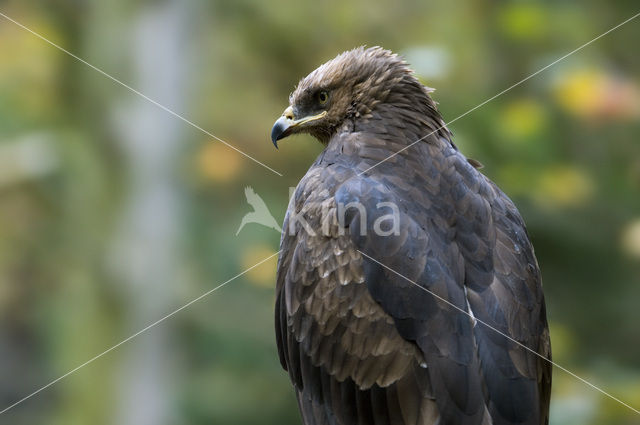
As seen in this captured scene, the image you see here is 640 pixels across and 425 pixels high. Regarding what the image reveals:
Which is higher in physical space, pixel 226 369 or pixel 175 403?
pixel 226 369

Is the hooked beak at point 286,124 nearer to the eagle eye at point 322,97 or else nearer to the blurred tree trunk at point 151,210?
the eagle eye at point 322,97

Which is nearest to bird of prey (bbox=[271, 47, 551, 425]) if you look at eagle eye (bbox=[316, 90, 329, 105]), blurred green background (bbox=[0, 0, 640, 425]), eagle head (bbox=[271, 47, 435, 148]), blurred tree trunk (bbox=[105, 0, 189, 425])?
eagle head (bbox=[271, 47, 435, 148])

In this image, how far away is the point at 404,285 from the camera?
132 inches

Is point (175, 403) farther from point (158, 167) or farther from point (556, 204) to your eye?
point (556, 204)

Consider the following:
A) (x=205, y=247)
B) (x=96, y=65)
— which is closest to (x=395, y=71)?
(x=205, y=247)

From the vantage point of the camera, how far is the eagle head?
4.04 meters

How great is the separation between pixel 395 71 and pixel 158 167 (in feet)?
17.5

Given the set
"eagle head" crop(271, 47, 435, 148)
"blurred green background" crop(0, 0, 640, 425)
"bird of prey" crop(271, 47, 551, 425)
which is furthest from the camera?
"blurred green background" crop(0, 0, 640, 425)

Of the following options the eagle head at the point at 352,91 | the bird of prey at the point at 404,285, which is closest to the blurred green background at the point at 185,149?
the eagle head at the point at 352,91

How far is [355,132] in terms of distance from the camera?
13.0 feet

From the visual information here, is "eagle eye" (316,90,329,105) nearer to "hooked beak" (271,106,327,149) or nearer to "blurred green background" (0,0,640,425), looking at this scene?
"hooked beak" (271,106,327,149)

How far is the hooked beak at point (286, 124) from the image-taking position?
13.7ft

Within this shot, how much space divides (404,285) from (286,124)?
3.85 ft

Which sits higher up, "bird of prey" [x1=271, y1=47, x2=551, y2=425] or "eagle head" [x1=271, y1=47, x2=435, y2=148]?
"eagle head" [x1=271, y1=47, x2=435, y2=148]
